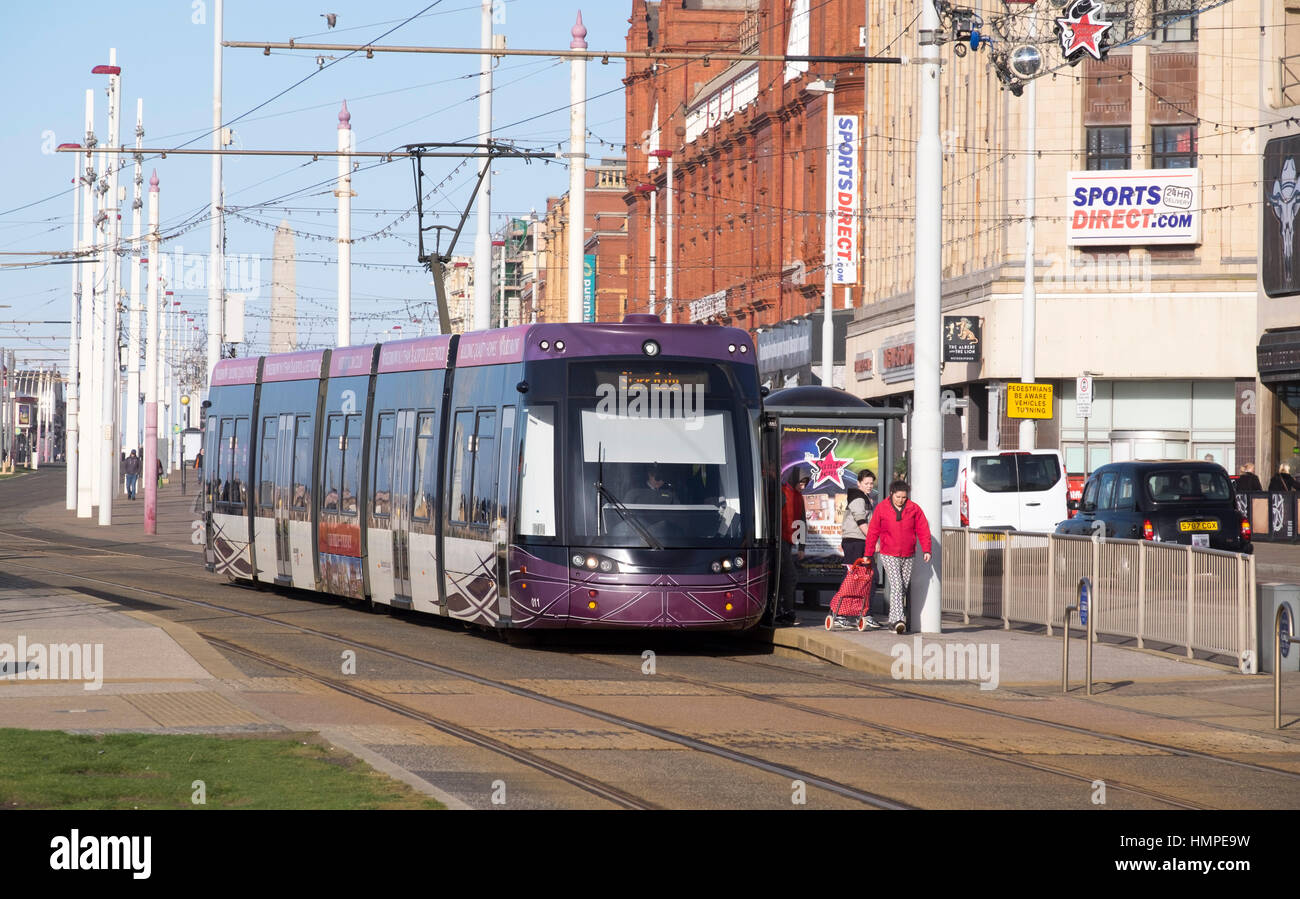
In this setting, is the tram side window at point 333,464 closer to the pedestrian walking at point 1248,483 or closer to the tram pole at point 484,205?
the tram pole at point 484,205

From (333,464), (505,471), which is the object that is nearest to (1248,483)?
(333,464)

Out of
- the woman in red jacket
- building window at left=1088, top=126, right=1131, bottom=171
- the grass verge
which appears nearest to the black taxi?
the woman in red jacket

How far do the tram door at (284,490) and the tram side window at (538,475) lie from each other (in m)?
7.68

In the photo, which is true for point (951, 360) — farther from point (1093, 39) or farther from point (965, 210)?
point (1093, 39)

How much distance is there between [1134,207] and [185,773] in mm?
40906

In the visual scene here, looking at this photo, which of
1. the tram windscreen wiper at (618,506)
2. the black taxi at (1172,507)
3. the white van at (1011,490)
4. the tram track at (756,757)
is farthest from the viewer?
the white van at (1011,490)

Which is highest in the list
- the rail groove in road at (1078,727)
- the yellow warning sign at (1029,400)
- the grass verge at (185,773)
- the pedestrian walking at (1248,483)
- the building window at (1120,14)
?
the building window at (1120,14)

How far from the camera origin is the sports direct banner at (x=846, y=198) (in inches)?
2226

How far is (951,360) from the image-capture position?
163ft

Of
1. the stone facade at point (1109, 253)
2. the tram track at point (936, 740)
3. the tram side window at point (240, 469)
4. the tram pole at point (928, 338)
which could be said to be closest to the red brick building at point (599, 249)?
the stone facade at point (1109, 253)

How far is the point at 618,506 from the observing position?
18438mm

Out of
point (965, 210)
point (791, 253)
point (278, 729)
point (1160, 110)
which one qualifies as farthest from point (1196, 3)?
point (278, 729)
